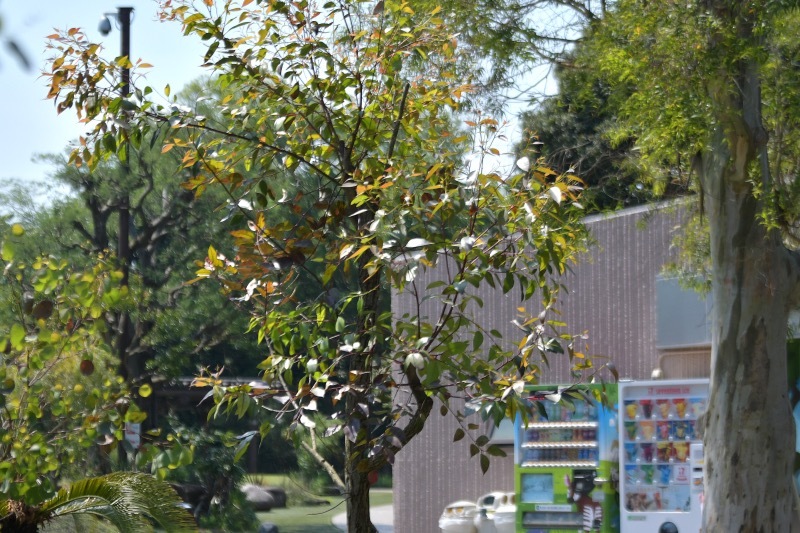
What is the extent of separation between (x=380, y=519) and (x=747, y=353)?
18827 mm

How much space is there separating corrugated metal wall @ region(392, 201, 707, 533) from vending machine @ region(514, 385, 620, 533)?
0.85m

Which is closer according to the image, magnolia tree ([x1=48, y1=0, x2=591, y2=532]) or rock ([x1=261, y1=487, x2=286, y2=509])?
magnolia tree ([x1=48, y1=0, x2=591, y2=532])

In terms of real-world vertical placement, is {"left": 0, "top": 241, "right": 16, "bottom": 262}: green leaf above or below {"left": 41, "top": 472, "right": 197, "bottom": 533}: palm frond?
above

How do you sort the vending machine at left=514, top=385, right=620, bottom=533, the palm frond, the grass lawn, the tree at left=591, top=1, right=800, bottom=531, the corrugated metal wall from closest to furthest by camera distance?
the palm frond < the tree at left=591, top=1, right=800, bottom=531 < the vending machine at left=514, top=385, right=620, bottom=533 < the corrugated metal wall < the grass lawn

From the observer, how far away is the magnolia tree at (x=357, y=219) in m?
4.40

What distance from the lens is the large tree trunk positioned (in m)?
9.55

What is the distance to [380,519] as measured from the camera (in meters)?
27.3

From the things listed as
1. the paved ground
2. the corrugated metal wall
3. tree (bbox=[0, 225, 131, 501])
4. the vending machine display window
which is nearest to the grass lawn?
the paved ground

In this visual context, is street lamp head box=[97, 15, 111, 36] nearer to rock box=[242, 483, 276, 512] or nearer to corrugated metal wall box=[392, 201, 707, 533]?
corrugated metal wall box=[392, 201, 707, 533]

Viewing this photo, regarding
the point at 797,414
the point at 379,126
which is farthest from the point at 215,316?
the point at 379,126

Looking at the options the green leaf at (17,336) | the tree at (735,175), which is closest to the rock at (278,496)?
the tree at (735,175)

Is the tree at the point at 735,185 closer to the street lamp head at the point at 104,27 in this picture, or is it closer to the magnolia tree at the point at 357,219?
the magnolia tree at the point at 357,219

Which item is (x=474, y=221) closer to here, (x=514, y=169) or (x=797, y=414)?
(x=514, y=169)

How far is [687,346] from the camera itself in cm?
1345
